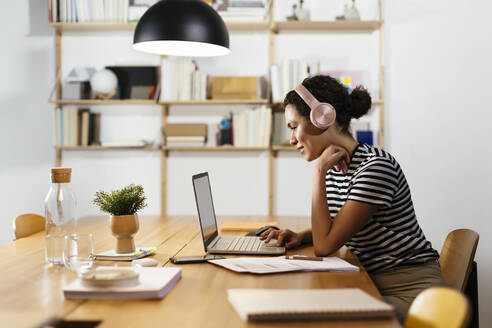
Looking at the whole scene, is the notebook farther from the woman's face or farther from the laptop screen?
the woman's face

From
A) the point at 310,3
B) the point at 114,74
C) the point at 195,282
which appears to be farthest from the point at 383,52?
the point at 195,282

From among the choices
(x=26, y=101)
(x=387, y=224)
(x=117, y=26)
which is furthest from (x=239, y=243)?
(x=26, y=101)

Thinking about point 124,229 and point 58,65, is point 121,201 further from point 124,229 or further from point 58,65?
point 58,65

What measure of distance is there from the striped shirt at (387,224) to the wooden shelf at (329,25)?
6.78ft

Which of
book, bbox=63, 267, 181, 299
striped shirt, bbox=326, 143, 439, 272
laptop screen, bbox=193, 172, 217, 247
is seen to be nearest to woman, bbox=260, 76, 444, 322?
striped shirt, bbox=326, 143, 439, 272

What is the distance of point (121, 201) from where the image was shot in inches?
66.9

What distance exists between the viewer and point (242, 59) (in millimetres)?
3953

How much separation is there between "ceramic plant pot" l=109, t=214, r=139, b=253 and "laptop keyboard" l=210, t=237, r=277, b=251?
0.30m

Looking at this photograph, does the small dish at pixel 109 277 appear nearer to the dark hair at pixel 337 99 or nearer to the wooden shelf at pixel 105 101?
the dark hair at pixel 337 99

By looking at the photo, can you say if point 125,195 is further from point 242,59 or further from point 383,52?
point 383,52

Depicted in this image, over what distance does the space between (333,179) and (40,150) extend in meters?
2.82

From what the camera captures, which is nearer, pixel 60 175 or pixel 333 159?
pixel 60 175

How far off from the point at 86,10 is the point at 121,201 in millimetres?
2594

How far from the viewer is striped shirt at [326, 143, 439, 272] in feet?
5.73
